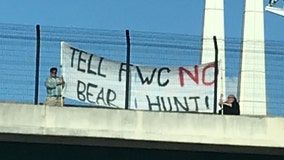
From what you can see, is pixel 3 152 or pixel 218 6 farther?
pixel 218 6

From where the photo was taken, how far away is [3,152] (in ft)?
55.9

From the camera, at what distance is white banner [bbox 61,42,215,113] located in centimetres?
1741

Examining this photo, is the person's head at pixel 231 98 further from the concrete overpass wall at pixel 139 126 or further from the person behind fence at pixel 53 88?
the person behind fence at pixel 53 88

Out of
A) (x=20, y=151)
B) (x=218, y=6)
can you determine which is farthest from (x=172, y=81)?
(x=218, y=6)

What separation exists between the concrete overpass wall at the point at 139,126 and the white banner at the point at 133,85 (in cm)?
132

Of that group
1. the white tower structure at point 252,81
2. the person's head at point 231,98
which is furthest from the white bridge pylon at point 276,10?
the person's head at point 231,98

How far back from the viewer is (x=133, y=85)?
57.8 feet

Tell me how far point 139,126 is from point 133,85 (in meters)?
1.78

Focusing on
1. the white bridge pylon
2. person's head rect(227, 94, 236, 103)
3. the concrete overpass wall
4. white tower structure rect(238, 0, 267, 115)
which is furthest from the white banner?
the white bridge pylon

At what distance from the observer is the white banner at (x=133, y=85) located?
17.4 metres

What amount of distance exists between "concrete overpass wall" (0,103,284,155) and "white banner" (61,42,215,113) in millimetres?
1315

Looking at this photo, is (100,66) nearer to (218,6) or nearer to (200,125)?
(200,125)

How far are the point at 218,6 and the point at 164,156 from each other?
1495 cm

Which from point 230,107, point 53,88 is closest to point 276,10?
point 230,107
